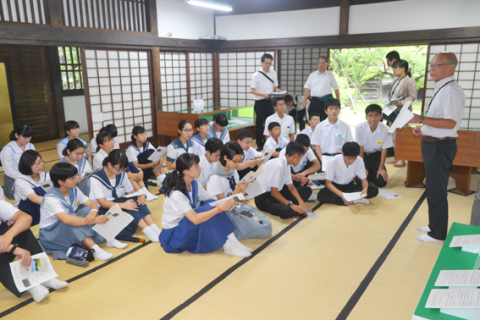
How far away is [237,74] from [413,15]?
13.6 feet

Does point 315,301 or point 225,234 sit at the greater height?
point 225,234

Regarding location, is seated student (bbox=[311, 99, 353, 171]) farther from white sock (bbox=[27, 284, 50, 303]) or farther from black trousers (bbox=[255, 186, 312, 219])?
white sock (bbox=[27, 284, 50, 303])

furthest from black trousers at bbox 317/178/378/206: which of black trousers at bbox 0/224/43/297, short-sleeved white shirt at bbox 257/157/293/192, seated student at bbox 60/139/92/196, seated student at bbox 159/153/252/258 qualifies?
black trousers at bbox 0/224/43/297

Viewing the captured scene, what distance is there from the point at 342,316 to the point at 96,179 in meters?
2.45

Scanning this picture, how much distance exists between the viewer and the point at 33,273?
255 centimetres

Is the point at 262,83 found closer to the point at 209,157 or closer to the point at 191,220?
the point at 209,157

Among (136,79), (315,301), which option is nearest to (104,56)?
(136,79)

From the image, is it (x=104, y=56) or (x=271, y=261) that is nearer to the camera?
(x=271, y=261)

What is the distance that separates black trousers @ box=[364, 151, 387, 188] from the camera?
16.5 feet

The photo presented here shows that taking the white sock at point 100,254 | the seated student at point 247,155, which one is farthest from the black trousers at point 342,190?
the white sock at point 100,254

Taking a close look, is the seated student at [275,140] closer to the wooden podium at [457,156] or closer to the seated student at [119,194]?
the wooden podium at [457,156]

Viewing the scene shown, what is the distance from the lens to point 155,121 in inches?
316

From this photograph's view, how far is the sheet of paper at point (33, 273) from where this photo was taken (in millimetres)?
2467

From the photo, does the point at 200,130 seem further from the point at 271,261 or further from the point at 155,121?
the point at 155,121
